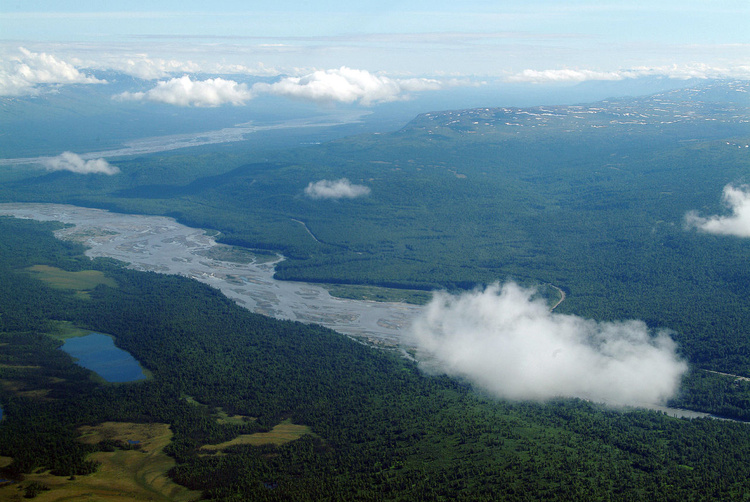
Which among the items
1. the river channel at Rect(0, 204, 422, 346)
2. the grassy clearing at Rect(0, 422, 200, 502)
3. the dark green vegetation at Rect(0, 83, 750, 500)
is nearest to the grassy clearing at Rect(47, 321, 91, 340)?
the dark green vegetation at Rect(0, 83, 750, 500)

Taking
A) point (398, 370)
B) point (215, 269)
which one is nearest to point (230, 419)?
point (398, 370)

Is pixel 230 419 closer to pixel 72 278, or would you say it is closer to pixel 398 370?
pixel 398 370

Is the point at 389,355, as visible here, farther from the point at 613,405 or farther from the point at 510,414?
the point at 613,405

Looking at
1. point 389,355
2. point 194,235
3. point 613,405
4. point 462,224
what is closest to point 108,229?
point 194,235

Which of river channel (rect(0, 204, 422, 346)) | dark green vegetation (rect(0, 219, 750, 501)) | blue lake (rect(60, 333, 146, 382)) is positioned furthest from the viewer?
river channel (rect(0, 204, 422, 346))

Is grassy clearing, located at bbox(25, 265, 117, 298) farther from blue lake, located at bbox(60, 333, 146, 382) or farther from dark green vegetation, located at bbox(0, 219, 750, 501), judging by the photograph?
blue lake, located at bbox(60, 333, 146, 382)

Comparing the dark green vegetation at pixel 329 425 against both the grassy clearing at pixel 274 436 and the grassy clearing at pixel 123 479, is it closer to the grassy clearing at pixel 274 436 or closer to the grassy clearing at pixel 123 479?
the grassy clearing at pixel 274 436

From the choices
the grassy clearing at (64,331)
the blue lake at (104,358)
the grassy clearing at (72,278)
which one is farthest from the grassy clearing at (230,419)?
the grassy clearing at (72,278)
